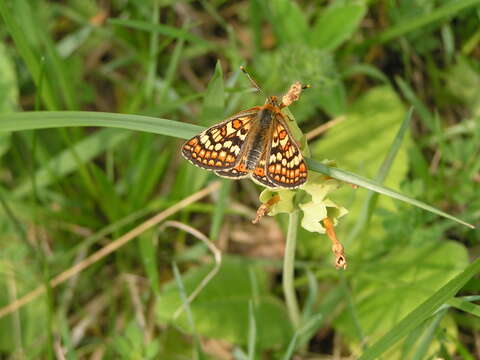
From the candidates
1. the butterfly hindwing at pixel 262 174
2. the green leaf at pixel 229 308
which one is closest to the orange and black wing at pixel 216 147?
the butterfly hindwing at pixel 262 174

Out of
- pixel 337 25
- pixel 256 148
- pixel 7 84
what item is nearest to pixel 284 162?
pixel 256 148

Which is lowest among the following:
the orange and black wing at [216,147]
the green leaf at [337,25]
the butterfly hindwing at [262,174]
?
the butterfly hindwing at [262,174]

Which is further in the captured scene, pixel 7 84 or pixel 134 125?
pixel 7 84

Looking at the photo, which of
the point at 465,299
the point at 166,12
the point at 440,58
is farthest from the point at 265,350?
the point at 166,12

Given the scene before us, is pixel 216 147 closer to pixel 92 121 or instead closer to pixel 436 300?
pixel 92 121

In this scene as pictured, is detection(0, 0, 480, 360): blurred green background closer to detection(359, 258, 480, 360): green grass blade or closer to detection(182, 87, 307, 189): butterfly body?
detection(182, 87, 307, 189): butterfly body

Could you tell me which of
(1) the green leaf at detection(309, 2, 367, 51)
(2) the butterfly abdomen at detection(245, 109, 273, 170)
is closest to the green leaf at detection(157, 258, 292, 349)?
(2) the butterfly abdomen at detection(245, 109, 273, 170)

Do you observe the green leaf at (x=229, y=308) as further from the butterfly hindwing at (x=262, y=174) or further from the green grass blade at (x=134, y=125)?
the green grass blade at (x=134, y=125)
